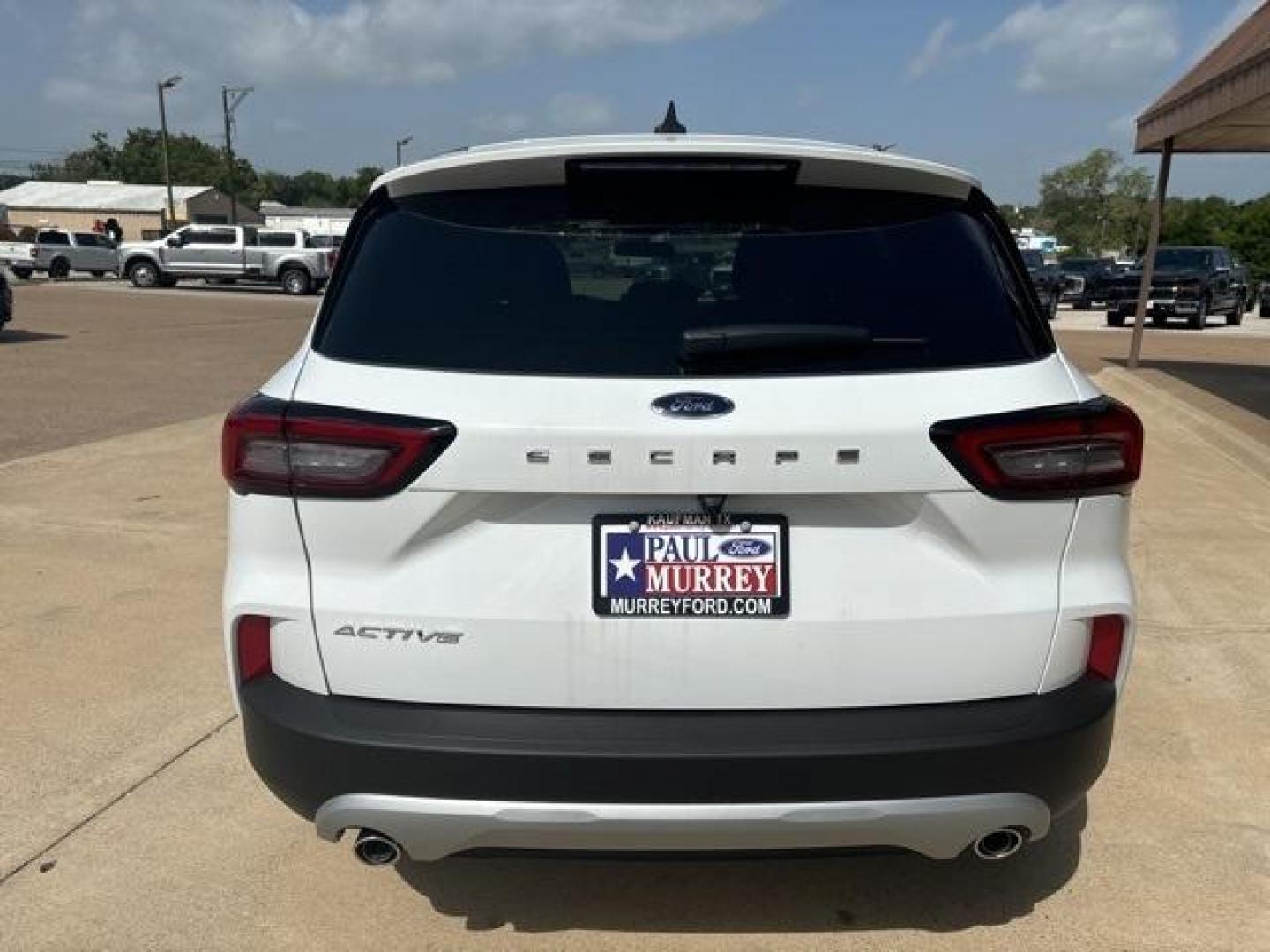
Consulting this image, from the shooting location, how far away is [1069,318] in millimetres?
31312

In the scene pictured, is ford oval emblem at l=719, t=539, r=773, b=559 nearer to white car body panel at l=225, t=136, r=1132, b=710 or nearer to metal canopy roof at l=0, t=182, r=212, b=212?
white car body panel at l=225, t=136, r=1132, b=710

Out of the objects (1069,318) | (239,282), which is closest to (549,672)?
(1069,318)

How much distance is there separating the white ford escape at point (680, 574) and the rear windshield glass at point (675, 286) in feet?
0.03

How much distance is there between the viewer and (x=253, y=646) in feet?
7.63

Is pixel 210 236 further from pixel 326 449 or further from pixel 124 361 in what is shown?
pixel 326 449

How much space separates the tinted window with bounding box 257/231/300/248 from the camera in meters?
34.9

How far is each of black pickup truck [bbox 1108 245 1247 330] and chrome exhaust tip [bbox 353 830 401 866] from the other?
25.9 meters

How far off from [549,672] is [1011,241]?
4.89 feet

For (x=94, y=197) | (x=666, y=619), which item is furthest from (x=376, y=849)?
(x=94, y=197)

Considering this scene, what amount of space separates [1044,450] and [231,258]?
36380 millimetres

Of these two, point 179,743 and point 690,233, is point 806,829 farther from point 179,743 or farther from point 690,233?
point 179,743

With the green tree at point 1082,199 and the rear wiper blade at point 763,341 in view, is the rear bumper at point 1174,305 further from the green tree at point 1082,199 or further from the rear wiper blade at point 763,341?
the green tree at point 1082,199

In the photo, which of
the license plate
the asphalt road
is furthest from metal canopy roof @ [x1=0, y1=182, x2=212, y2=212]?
the license plate

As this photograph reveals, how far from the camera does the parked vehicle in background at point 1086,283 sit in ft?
119
